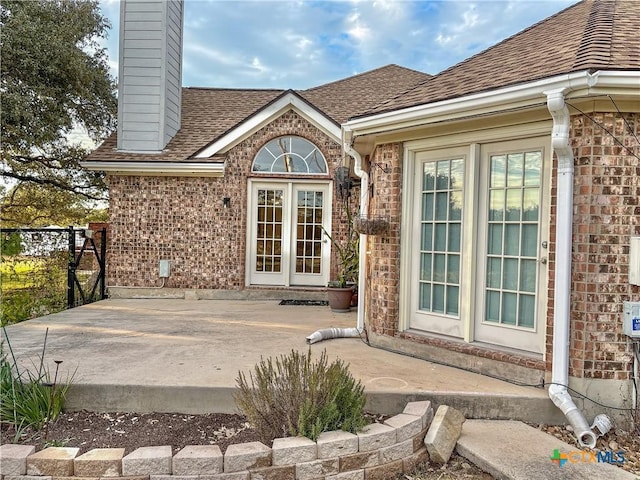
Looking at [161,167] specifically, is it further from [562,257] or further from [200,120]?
[562,257]

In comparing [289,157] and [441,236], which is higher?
[289,157]

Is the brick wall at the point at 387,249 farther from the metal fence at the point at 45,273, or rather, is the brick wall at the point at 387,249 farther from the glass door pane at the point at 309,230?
the metal fence at the point at 45,273

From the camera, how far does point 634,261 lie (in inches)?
132

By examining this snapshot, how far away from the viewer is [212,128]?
33.3 feet

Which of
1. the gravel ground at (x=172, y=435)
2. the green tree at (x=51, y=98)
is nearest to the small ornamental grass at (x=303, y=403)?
the gravel ground at (x=172, y=435)

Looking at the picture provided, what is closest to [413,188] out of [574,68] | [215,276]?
[574,68]

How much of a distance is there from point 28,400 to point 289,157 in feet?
21.6

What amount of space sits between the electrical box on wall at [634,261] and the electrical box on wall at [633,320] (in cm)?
18

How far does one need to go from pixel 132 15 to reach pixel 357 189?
5.99 metres

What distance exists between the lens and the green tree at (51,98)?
10711mm

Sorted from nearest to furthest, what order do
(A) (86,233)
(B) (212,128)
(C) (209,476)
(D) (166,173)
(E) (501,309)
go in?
(C) (209,476) < (E) (501,309) < (A) (86,233) < (D) (166,173) < (B) (212,128)

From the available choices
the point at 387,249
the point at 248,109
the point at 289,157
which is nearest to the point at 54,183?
the point at 248,109

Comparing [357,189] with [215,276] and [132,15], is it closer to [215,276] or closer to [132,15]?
[215,276]

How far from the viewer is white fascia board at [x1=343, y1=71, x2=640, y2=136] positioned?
317cm
